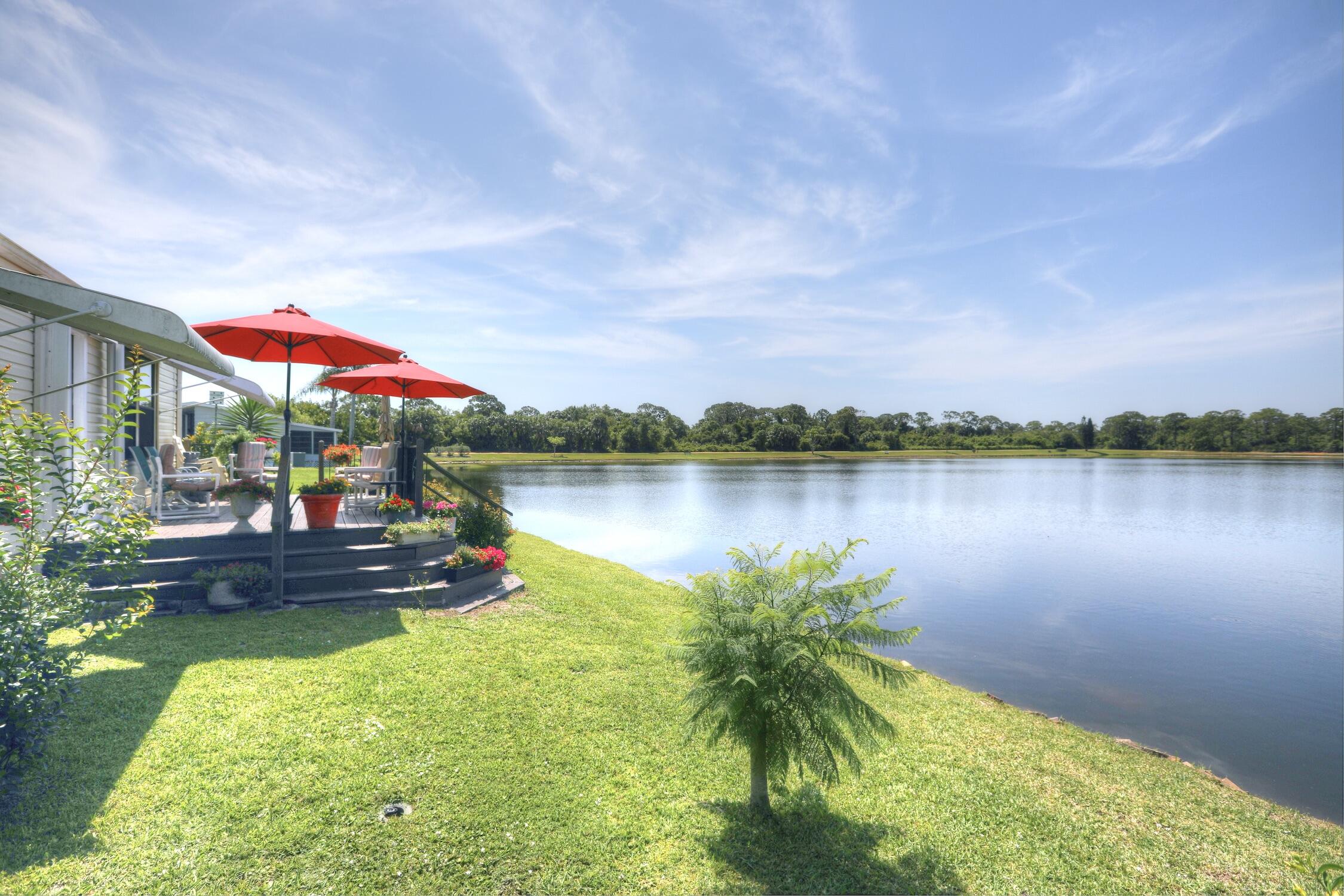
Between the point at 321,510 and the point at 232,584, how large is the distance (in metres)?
1.44

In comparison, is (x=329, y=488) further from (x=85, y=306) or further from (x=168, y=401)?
(x=168, y=401)

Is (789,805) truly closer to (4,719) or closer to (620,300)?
(4,719)

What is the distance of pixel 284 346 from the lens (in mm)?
8148

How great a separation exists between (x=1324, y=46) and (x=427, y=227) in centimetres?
1578

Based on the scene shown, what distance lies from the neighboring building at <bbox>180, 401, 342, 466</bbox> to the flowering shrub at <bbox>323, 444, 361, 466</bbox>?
13.1 m

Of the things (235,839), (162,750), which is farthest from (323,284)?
(235,839)

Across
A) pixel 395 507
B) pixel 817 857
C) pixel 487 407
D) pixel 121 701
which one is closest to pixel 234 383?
pixel 395 507

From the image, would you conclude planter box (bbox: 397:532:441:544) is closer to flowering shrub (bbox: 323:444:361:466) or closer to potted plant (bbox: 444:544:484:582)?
potted plant (bbox: 444:544:484:582)

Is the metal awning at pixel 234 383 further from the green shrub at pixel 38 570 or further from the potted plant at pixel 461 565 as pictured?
the green shrub at pixel 38 570

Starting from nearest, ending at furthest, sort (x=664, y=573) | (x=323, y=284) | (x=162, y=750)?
1. (x=162, y=750)
2. (x=664, y=573)
3. (x=323, y=284)

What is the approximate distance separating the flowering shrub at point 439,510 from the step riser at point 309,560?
1.39 ft

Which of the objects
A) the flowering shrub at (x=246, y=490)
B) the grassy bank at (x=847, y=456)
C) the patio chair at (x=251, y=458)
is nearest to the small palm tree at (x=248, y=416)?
the patio chair at (x=251, y=458)

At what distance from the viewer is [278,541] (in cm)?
694

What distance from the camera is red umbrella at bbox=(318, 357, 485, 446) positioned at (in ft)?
29.6
